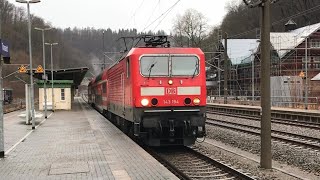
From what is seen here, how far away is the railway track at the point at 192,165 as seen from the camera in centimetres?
923

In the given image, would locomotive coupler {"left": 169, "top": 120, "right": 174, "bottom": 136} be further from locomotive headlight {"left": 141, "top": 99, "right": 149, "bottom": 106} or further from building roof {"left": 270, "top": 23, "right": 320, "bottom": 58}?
building roof {"left": 270, "top": 23, "right": 320, "bottom": 58}

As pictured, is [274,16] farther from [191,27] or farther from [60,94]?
[60,94]

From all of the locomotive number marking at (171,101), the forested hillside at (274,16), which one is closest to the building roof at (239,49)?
the forested hillside at (274,16)

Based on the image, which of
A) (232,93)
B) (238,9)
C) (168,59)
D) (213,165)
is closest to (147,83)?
(168,59)

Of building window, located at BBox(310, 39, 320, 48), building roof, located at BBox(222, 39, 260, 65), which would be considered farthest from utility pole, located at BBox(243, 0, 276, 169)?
building roof, located at BBox(222, 39, 260, 65)

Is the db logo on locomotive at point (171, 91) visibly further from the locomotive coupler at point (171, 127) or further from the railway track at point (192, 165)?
the railway track at point (192, 165)

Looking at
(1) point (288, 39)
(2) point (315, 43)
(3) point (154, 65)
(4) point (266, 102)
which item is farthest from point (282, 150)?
(2) point (315, 43)

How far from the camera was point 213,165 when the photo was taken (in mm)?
10492

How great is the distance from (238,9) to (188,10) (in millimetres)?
14631

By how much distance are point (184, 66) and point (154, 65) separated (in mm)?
874

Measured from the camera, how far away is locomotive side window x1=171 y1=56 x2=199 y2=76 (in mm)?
12758

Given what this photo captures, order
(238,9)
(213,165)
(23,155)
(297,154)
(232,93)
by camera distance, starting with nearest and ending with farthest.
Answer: (213,165) < (23,155) < (297,154) < (232,93) < (238,9)

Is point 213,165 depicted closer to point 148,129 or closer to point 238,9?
point 148,129

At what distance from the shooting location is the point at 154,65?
12.7 m
